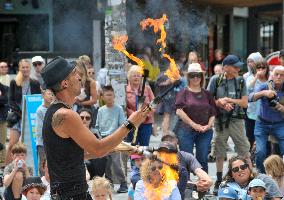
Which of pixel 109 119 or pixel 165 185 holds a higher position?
pixel 109 119

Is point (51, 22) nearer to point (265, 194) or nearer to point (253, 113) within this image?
point (253, 113)

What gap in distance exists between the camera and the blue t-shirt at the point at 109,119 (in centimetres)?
881

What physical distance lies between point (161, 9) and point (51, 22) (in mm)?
6815

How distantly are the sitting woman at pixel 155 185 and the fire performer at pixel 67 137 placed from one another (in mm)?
1926

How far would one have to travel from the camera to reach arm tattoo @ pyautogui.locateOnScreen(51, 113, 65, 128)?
4.44 meters

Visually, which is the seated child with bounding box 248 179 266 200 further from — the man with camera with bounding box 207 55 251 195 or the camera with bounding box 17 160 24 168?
the camera with bounding box 17 160 24 168

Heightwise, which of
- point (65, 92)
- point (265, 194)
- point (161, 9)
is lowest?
point (265, 194)

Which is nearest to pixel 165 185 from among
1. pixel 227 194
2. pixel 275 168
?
pixel 227 194

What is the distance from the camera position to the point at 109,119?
28.9 feet

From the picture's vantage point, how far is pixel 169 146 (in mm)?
6641

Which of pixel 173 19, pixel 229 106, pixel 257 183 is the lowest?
pixel 257 183

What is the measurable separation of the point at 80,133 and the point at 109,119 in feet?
14.5

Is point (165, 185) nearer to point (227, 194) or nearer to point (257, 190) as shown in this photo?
point (227, 194)

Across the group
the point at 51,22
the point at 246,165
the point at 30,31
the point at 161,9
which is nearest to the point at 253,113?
the point at 161,9
